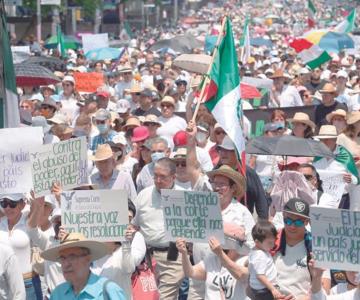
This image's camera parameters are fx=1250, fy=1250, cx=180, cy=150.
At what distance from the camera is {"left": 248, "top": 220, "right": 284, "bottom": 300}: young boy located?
288 inches

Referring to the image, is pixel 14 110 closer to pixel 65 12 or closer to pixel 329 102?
pixel 329 102

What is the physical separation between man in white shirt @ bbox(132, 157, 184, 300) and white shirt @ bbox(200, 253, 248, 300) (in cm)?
131

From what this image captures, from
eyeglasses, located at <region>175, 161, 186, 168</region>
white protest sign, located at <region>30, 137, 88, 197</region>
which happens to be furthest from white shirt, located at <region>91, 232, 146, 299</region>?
eyeglasses, located at <region>175, 161, 186, 168</region>

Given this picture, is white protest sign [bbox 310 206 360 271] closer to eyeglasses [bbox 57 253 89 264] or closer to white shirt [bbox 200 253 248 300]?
white shirt [bbox 200 253 248 300]

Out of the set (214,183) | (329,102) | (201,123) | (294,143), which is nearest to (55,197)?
(214,183)

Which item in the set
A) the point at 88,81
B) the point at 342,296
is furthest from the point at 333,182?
the point at 88,81

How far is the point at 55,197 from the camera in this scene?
27.8ft

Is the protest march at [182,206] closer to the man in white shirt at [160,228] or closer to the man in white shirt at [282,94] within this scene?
the man in white shirt at [160,228]

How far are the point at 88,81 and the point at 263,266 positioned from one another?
12.6m

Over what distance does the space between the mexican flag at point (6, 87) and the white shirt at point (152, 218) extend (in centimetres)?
145

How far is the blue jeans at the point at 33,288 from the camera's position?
851cm

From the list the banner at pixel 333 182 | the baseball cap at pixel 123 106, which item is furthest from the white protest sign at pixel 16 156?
the baseball cap at pixel 123 106

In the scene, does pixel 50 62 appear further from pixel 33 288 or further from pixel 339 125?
pixel 33 288

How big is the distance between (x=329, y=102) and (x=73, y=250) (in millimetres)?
9663
